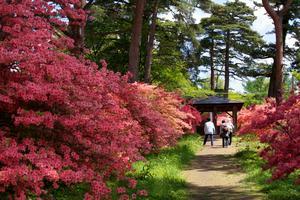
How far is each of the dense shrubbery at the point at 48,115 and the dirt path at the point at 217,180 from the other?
3.50 meters

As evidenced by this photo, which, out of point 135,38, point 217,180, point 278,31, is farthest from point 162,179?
point 135,38

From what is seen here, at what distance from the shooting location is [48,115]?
20.2ft

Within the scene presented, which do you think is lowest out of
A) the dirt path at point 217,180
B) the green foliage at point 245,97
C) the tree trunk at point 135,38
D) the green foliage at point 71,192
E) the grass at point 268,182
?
the dirt path at point 217,180

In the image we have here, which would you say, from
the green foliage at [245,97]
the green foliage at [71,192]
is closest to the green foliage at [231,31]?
the green foliage at [245,97]

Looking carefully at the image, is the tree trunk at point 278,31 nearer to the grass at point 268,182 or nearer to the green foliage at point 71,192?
the grass at point 268,182

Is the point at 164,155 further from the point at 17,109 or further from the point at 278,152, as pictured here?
the point at 17,109

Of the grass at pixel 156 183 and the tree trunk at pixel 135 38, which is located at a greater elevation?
the tree trunk at pixel 135 38

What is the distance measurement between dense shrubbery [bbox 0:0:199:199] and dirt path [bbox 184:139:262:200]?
3499 millimetres

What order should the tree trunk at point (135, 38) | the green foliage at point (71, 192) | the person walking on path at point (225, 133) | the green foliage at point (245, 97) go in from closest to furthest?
the green foliage at point (71, 192) < the tree trunk at point (135, 38) < the person walking on path at point (225, 133) < the green foliage at point (245, 97)

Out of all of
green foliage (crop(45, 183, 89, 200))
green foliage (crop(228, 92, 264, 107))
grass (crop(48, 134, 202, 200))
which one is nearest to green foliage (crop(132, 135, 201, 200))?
grass (crop(48, 134, 202, 200))

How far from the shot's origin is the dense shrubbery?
594 centimetres

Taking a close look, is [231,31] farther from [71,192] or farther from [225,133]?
[71,192]

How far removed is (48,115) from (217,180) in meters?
7.11

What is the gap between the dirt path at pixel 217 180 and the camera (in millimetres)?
10184
